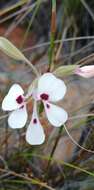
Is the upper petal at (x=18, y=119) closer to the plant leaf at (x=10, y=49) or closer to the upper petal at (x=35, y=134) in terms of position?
the upper petal at (x=35, y=134)

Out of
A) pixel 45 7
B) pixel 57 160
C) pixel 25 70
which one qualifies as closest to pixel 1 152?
pixel 57 160

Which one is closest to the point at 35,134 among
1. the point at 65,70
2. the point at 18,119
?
the point at 18,119

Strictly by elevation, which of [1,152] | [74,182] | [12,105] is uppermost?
[12,105]

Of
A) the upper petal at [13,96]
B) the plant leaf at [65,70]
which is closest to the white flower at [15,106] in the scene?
the upper petal at [13,96]

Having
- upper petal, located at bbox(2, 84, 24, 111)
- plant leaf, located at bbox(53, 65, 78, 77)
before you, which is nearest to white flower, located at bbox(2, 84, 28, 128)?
upper petal, located at bbox(2, 84, 24, 111)

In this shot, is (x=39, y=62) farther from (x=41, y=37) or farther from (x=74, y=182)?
(x=74, y=182)

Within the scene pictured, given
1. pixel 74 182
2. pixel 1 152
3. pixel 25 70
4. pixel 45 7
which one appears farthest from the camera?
pixel 45 7

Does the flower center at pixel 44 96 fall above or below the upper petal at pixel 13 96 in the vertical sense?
below
